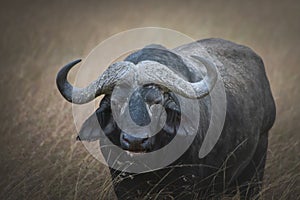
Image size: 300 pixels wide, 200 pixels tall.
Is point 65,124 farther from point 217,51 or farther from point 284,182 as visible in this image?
point 284,182

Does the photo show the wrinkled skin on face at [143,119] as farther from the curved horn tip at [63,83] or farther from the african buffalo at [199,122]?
the curved horn tip at [63,83]

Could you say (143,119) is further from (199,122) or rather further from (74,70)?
(74,70)

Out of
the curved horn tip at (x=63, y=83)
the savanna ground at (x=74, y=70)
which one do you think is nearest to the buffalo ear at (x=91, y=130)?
the curved horn tip at (x=63, y=83)

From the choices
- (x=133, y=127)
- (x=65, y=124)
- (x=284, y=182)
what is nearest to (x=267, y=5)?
(x=65, y=124)

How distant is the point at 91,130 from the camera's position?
493 centimetres

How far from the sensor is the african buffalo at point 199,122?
4633 mm

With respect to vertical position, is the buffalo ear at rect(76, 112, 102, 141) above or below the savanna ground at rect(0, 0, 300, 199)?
above

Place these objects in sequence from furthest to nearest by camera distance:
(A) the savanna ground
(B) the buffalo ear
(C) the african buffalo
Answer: (A) the savanna ground → (B) the buffalo ear → (C) the african buffalo

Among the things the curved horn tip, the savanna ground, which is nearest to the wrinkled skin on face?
the curved horn tip

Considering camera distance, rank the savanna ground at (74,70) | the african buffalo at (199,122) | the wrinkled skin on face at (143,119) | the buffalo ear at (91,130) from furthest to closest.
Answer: the savanna ground at (74,70) → the buffalo ear at (91,130) → the african buffalo at (199,122) → the wrinkled skin on face at (143,119)

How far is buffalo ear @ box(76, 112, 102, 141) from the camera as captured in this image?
4.89 meters

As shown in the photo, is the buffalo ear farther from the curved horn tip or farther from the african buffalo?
the curved horn tip

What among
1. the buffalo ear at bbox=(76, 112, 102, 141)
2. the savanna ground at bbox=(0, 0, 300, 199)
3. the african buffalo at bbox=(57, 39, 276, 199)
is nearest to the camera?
the african buffalo at bbox=(57, 39, 276, 199)

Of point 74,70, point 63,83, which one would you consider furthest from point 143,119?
point 74,70
